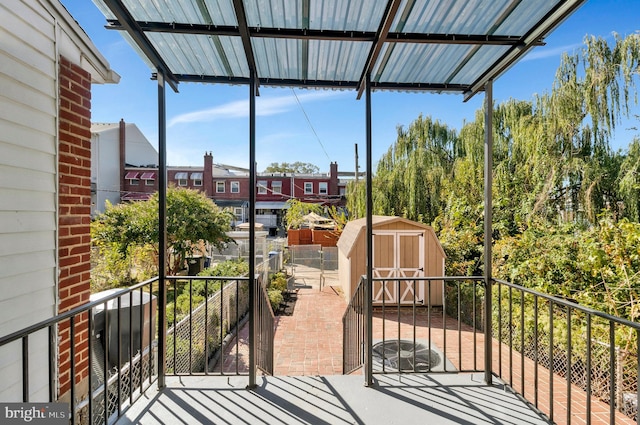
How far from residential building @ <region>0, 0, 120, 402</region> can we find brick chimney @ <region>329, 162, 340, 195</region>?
22813mm

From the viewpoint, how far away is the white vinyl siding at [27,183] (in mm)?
1703

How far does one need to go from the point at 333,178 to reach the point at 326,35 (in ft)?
75.9

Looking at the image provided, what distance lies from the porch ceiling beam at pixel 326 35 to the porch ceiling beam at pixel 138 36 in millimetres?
55

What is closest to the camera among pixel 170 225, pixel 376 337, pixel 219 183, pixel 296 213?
pixel 376 337

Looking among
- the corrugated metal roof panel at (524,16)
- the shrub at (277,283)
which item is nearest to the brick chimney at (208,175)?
the shrub at (277,283)

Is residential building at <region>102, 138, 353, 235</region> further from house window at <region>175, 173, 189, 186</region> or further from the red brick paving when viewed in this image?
the red brick paving

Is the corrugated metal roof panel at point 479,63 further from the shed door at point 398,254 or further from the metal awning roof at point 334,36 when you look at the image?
Answer: the shed door at point 398,254

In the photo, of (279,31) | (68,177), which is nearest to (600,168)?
(279,31)

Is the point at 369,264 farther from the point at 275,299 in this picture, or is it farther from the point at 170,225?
the point at 170,225

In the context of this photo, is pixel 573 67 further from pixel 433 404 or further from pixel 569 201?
pixel 433 404

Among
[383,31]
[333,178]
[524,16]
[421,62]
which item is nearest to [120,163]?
[333,178]

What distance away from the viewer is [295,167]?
34781 mm

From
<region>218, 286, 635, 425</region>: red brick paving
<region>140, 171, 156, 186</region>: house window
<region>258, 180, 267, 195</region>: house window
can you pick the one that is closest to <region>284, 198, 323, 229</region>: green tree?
<region>258, 180, 267, 195</region>: house window

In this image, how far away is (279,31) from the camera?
6.37ft
